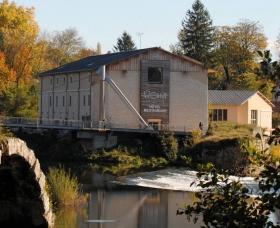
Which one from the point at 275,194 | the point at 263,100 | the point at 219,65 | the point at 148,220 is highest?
the point at 219,65

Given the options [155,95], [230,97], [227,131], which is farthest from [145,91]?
[230,97]

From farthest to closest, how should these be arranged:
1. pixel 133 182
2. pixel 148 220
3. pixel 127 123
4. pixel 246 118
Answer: pixel 246 118 → pixel 127 123 → pixel 133 182 → pixel 148 220

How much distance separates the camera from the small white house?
239 ft

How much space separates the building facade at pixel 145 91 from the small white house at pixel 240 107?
10.0 meters

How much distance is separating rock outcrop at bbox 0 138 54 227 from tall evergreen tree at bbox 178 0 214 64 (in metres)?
76.3

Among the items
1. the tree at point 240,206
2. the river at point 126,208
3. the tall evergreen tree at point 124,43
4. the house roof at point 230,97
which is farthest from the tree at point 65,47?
the tree at point 240,206

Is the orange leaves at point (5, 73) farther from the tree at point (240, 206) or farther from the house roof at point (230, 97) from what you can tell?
the tree at point (240, 206)

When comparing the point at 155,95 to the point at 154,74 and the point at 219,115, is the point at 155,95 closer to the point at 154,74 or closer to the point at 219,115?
the point at 154,74

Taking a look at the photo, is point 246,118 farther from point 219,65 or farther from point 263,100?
point 219,65

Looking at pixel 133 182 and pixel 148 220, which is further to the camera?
pixel 133 182

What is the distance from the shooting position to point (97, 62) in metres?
63.7

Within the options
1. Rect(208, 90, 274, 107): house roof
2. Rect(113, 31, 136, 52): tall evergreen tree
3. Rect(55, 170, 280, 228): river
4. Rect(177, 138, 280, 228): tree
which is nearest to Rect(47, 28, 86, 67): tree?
Rect(113, 31, 136, 52): tall evergreen tree

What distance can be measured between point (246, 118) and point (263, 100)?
3.79m

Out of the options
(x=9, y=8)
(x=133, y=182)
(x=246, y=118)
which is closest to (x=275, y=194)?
(x=133, y=182)
